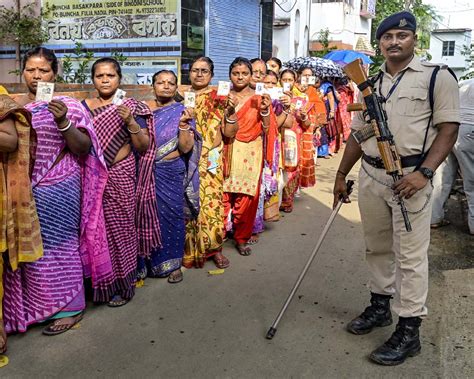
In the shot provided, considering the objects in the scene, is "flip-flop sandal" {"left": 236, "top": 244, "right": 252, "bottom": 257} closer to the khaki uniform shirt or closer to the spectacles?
the spectacles

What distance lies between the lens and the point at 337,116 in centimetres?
1162

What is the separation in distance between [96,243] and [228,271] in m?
1.34

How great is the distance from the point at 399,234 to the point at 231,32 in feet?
20.1

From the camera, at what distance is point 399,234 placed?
2836mm

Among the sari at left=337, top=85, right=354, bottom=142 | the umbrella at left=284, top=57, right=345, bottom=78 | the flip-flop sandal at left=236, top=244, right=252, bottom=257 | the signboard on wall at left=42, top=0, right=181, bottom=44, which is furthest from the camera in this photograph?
the sari at left=337, top=85, right=354, bottom=142

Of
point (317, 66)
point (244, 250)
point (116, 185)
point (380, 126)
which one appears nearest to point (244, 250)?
point (244, 250)

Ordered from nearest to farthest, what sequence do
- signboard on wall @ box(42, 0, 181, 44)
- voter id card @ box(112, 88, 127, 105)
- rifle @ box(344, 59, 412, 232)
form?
rifle @ box(344, 59, 412, 232) → voter id card @ box(112, 88, 127, 105) → signboard on wall @ box(42, 0, 181, 44)

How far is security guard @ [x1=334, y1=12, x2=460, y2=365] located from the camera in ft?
8.75

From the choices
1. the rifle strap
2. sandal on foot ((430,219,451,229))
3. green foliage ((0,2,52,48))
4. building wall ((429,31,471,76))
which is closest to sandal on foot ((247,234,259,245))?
sandal on foot ((430,219,451,229))

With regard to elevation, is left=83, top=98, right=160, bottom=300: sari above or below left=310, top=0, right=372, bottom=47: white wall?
below

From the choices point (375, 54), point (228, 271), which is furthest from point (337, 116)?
point (375, 54)

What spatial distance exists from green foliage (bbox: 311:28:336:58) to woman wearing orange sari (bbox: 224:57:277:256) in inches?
471

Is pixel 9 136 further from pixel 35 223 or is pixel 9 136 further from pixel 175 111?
pixel 175 111

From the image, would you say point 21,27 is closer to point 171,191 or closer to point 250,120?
point 250,120
